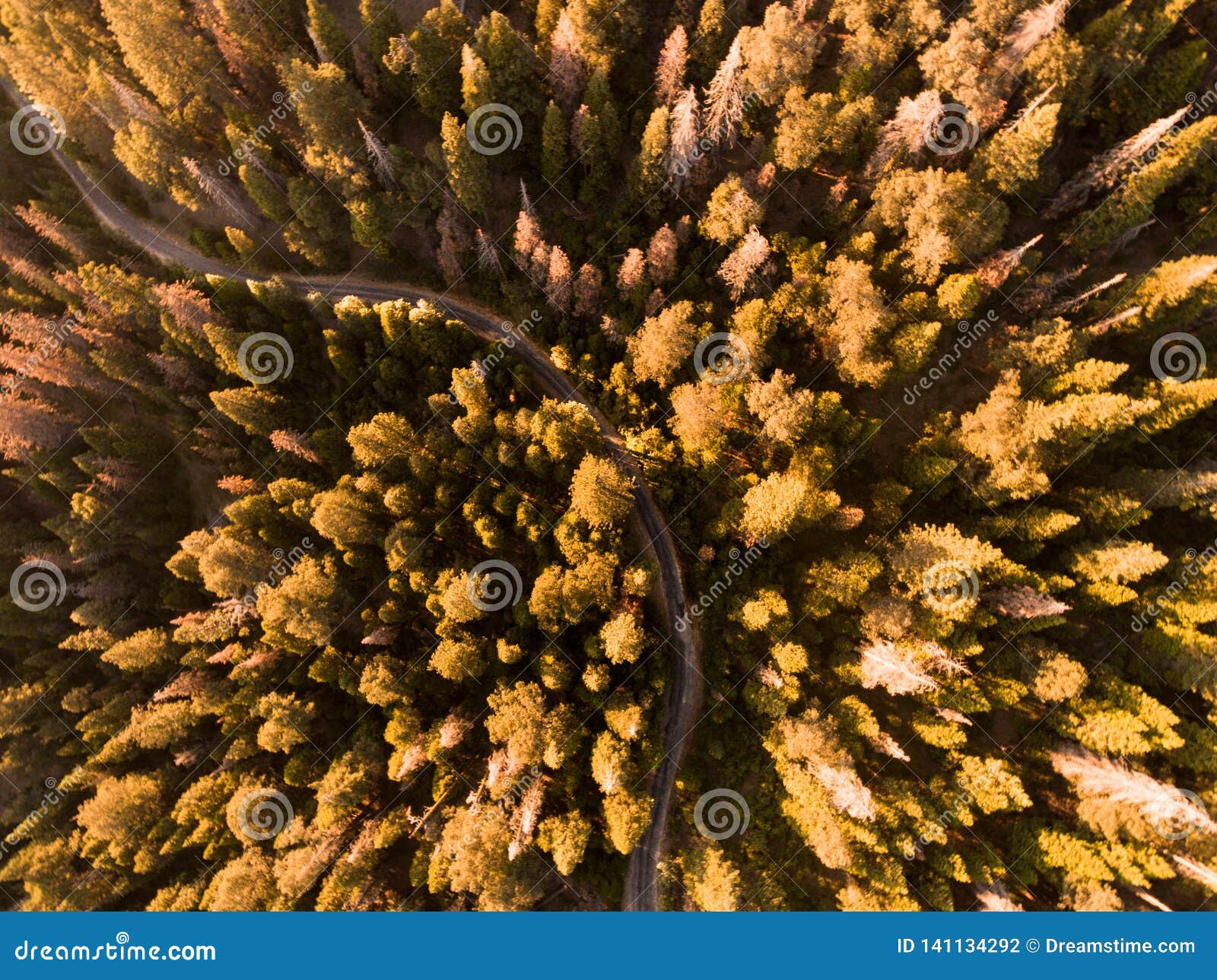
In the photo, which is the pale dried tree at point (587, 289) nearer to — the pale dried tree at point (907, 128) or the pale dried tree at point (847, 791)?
the pale dried tree at point (907, 128)

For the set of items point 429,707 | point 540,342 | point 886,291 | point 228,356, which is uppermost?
point 886,291

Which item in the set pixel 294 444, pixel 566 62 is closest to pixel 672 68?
pixel 566 62

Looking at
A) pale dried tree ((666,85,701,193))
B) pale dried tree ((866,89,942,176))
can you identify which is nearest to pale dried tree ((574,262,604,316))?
pale dried tree ((666,85,701,193))

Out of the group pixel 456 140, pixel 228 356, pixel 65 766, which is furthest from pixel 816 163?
pixel 65 766

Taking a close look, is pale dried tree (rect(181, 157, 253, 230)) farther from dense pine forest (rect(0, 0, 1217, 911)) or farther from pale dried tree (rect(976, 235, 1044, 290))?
pale dried tree (rect(976, 235, 1044, 290))

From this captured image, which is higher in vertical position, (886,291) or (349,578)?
(886,291)

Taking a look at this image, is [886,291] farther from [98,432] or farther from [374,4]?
[98,432]

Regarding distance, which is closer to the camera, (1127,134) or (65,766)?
(1127,134)
